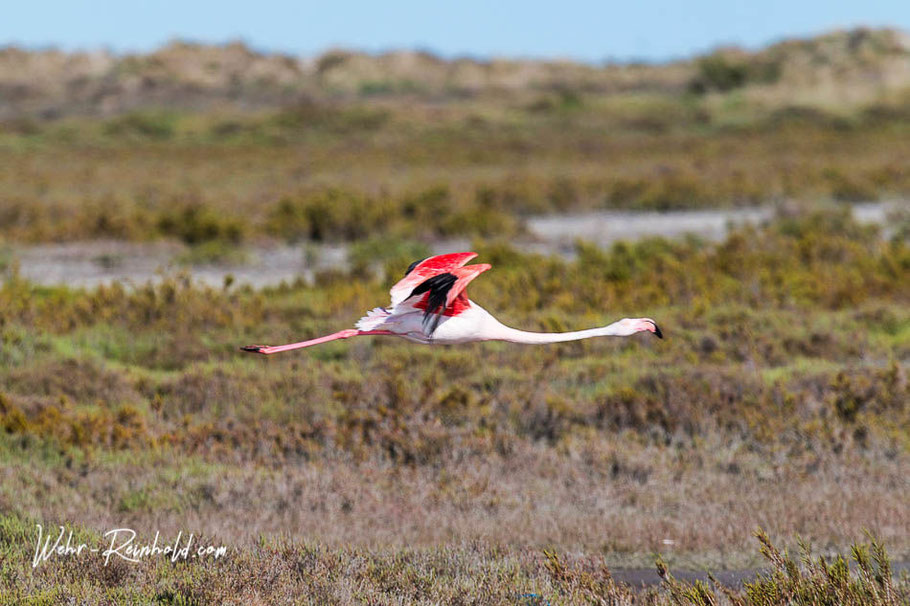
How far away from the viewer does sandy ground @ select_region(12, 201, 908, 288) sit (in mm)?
18000

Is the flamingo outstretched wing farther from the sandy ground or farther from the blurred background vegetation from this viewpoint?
the sandy ground

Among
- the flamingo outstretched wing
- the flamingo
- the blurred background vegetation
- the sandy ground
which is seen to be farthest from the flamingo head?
the sandy ground

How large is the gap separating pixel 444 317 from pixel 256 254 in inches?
651

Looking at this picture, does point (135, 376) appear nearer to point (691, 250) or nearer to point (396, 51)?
point (691, 250)

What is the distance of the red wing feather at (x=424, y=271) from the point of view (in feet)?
14.1

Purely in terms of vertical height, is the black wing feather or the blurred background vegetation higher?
the black wing feather

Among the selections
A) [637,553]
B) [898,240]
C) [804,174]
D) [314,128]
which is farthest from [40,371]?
[314,128]

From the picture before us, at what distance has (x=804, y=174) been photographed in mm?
34188

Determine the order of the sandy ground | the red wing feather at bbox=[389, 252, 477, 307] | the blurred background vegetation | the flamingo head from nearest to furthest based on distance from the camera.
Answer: the flamingo head < the red wing feather at bbox=[389, 252, 477, 307] < the blurred background vegetation < the sandy ground

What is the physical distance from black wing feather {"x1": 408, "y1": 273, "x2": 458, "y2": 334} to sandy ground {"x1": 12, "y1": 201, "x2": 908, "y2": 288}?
11.2 meters

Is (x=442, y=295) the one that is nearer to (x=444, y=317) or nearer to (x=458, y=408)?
(x=444, y=317)

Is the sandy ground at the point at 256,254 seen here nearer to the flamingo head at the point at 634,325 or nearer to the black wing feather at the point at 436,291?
the black wing feather at the point at 436,291

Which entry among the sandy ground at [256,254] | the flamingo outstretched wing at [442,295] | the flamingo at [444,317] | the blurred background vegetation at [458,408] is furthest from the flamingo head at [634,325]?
the sandy ground at [256,254]

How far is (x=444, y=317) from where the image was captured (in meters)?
4.32
